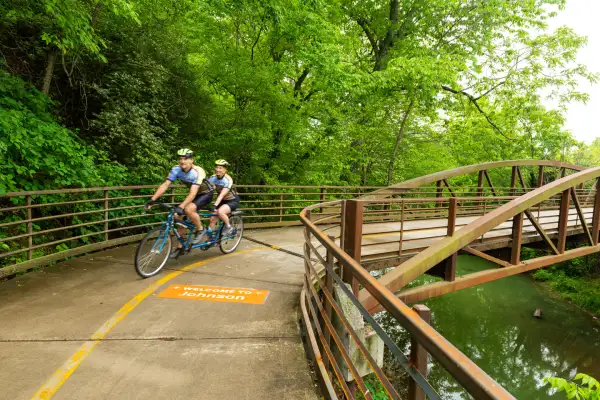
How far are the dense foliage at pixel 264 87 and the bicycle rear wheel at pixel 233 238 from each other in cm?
304

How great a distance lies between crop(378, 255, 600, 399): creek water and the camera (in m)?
9.32

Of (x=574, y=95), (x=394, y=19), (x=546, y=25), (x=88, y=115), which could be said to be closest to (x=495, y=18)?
(x=546, y=25)

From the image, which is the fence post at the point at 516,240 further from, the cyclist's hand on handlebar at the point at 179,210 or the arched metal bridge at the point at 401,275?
the cyclist's hand on handlebar at the point at 179,210

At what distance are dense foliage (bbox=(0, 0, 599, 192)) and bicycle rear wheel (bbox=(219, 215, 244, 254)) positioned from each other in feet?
9.99

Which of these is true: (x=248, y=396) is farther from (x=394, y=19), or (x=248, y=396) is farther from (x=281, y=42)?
(x=394, y=19)

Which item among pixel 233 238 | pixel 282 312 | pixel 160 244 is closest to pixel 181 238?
pixel 160 244

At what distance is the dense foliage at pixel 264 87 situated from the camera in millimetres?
7941

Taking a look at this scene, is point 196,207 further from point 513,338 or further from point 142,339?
point 513,338

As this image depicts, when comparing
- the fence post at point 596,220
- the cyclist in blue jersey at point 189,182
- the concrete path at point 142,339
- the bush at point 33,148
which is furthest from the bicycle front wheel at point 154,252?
the fence post at point 596,220

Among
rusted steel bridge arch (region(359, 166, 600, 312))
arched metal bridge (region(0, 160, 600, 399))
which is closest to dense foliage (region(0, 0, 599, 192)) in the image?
arched metal bridge (region(0, 160, 600, 399))

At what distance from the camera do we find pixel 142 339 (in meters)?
3.82

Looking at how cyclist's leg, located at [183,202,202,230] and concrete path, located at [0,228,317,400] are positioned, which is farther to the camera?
cyclist's leg, located at [183,202,202,230]

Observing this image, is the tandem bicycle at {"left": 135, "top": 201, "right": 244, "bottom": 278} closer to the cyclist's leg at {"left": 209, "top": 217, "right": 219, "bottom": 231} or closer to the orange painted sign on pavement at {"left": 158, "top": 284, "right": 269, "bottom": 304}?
the cyclist's leg at {"left": 209, "top": 217, "right": 219, "bottom": 231}

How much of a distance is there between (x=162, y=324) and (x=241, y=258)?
3.51 meters
